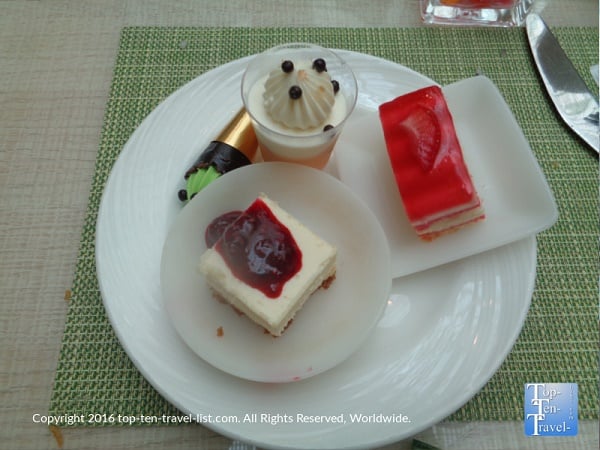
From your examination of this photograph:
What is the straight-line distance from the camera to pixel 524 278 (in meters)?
1.37

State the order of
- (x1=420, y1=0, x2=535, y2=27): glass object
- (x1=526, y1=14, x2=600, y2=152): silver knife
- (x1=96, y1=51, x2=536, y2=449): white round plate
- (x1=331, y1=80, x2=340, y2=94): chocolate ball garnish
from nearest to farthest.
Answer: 1. (x1=96, y1=51, x2=536, y2=449): white round plate
2. (x1=331, y1=80, x2=340, y2=94): chocolate ball garnish
3. (x1=526, y1=14, x2=600, y2=152): silver knife
4. (x1=420, y1=0, x2=535, y2=27): glass object

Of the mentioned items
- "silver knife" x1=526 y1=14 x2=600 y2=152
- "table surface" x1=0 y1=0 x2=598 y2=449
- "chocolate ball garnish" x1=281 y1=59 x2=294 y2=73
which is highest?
"silver knife" x1=526 y1=14 x2=600 y2=152

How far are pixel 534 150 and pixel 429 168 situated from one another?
0.63 m

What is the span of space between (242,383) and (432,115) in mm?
980

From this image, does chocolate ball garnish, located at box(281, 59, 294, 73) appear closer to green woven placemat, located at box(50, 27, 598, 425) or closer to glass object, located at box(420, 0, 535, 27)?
green woven placemat, located at box(50, 27, 598, 425)

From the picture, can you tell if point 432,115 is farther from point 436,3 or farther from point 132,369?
point 132,369

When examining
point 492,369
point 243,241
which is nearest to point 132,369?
point 243,241

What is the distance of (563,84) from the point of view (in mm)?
1805

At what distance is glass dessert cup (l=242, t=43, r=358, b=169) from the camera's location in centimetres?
138

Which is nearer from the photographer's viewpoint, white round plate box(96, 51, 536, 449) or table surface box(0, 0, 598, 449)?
white round plate box(96, 51, 536, 449)

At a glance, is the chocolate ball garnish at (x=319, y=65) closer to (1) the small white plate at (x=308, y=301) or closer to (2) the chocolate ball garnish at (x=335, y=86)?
(2) the chocolate ball garnish at (x=335, y=86)

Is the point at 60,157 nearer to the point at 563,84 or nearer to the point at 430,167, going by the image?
the point at 430,167

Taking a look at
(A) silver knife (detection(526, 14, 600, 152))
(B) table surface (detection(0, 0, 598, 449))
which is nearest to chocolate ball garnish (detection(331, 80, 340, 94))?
(B) table surface (detection(0, 0, 598, 449))

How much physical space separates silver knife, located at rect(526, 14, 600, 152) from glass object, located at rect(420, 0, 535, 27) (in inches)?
2.3
